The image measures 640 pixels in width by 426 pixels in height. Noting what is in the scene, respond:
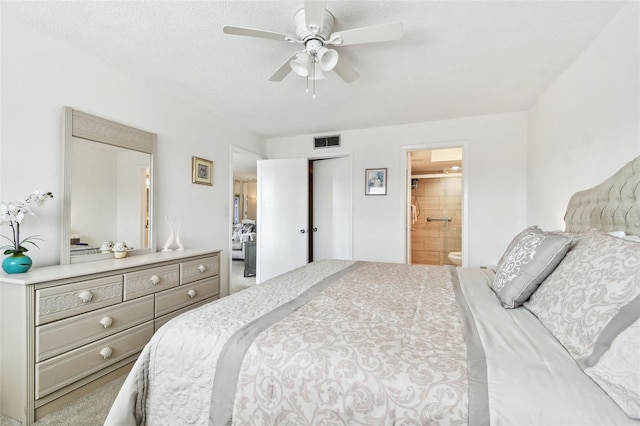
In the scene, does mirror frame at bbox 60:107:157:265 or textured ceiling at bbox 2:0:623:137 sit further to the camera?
mirror frame at bbox 60:107:157:265

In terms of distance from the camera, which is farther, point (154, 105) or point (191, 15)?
point (154, 105)

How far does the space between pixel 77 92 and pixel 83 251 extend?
3.90 feet

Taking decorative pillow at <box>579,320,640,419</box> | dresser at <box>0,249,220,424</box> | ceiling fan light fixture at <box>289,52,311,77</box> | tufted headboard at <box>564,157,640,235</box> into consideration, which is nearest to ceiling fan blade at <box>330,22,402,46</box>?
ceiling fan light fixture at <box>289,52,311,77</box>

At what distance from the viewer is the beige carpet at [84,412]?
1.59 metres

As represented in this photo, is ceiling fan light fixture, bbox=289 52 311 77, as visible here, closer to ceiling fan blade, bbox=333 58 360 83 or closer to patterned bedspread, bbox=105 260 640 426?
ceiling fan blade, bbox=333 58 360 83

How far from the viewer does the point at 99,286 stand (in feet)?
6.14

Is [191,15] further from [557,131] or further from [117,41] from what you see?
[557,131]

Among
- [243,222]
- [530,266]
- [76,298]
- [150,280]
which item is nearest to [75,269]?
[76,298]

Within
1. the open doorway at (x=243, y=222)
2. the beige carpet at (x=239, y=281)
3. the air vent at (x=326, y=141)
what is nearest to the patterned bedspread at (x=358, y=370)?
the open doorway at (x=243, y=222)

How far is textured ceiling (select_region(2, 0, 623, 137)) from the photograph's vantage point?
5.55ft

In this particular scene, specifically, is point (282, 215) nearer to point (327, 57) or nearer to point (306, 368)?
point (327, 57)

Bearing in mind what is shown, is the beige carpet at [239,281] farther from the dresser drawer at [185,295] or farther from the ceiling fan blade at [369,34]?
the ceiling fan blade at [369,34]

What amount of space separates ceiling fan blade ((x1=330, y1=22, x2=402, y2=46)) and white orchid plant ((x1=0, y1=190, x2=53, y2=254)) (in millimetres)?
2064

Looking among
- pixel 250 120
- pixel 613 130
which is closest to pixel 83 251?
pixel 250 120
